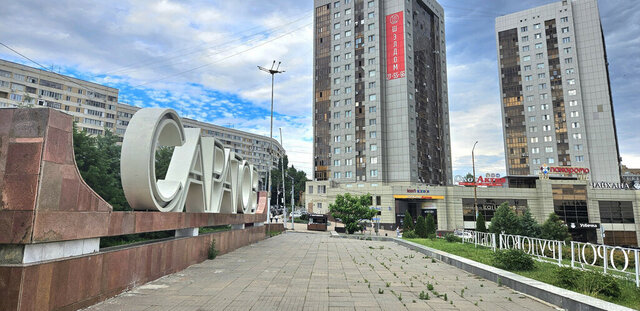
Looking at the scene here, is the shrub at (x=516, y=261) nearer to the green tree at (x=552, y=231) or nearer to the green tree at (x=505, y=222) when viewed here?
the green tree at (x=505, y=222)

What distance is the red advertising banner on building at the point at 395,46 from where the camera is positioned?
61750 mm

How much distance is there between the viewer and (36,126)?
20.3ft

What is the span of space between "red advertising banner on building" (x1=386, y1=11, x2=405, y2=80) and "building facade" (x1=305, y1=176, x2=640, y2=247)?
20136mm

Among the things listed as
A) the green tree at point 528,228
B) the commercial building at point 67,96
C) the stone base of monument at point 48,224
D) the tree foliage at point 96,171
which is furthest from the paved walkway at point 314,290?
the commercial building at point 67,96

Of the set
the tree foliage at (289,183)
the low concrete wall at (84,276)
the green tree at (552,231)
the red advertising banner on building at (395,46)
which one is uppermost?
the red advertising banner on building at (395,46)

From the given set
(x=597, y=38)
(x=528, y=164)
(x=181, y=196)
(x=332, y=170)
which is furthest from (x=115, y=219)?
(x=597, y=38)

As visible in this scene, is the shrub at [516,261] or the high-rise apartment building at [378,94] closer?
the shrub at [516,261]

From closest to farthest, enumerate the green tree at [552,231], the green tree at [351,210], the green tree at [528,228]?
the green tree at [528,228] → the green tree at [552,231] → the green tree at [351,210]

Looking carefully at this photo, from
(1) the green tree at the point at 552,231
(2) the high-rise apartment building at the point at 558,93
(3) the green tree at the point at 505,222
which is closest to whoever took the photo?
(3) the green tree at the point at 505,222

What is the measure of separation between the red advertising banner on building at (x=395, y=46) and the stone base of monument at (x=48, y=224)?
195 ft

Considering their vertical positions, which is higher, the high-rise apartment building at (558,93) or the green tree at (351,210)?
the high-rise apartment building at (558,93)

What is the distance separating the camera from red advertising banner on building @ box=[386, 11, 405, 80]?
61750 mm

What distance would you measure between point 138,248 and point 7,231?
3344 mm

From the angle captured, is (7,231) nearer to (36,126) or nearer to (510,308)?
(36,126)
